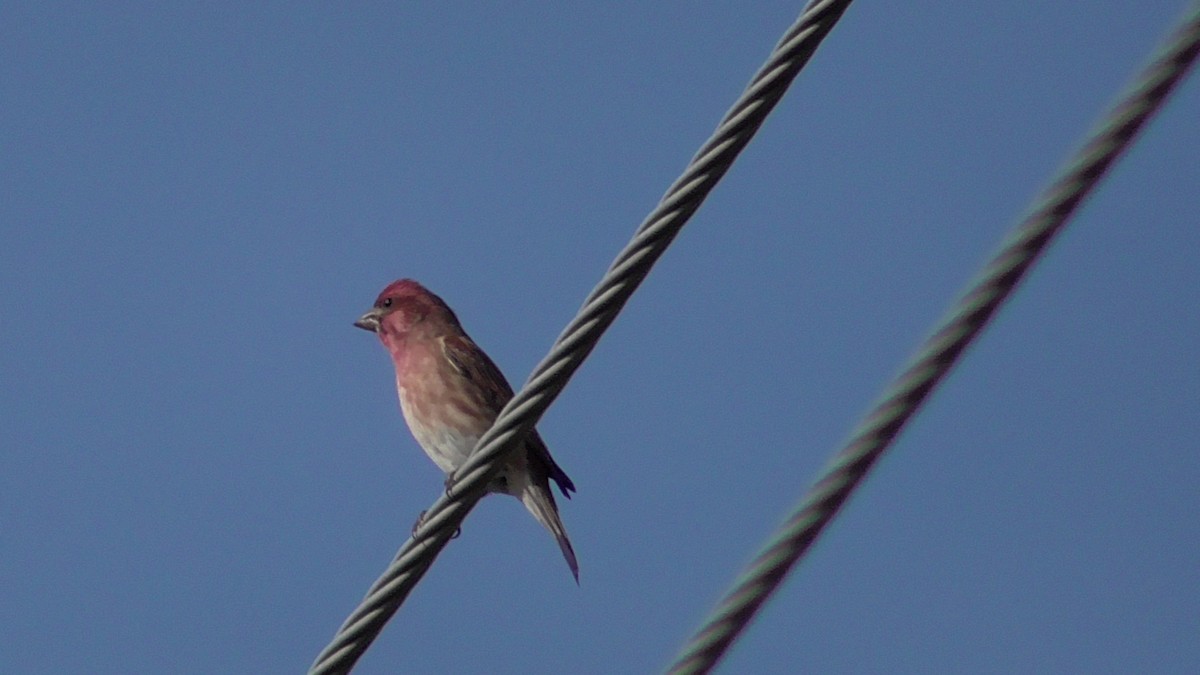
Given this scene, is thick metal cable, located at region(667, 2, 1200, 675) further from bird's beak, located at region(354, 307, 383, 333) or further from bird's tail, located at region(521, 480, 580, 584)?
bird's beak, located at region(354, 307, 383, 333)

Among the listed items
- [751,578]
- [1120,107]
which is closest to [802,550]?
[751,578]

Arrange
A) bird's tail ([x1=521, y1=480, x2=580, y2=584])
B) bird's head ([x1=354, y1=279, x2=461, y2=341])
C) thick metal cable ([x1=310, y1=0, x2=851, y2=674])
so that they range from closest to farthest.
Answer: thick metal cable ([x1=310, y1=0, x2=851, y2=674])
bird's tail ([x1=521, y1=480, x2=580, y2=584])
bird's head ([x1=354, y1=279, x2=461, y2=341])

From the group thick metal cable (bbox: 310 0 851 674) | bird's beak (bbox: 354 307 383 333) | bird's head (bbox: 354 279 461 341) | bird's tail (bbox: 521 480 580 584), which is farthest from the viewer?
bird's beak (bbox: 354 307 383 333)

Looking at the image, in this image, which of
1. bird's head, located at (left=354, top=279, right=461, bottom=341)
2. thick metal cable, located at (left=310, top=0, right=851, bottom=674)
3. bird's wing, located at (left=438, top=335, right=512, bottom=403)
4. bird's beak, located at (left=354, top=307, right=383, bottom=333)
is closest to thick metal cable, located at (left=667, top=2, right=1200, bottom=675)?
thick metal cable, located at (left=310, top=0, right=851, bottom=674)

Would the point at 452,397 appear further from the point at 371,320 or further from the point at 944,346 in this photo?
the point at 944,346

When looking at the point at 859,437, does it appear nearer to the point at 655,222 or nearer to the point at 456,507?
the point at 655,222

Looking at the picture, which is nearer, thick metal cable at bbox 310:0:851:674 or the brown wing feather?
thick metal cable at bbox 310:0:851:674

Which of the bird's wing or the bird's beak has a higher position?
the bird's beak
